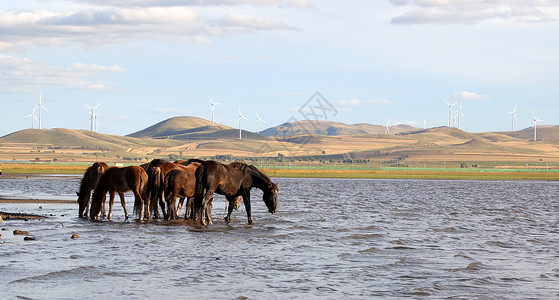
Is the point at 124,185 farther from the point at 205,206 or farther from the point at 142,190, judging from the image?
the point at 205,206

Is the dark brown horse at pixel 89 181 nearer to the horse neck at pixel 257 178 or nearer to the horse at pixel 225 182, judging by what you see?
the horse at pixel 225 182

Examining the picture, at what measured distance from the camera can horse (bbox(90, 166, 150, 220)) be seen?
22.5 m

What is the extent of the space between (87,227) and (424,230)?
11.4m

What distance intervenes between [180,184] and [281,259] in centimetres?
769

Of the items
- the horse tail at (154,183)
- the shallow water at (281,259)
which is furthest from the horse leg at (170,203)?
the shallow water at (281,259)

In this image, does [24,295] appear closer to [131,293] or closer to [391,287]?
[131,293]

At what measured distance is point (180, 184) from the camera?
71.9 feet

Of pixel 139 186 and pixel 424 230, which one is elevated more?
pixel 139 186

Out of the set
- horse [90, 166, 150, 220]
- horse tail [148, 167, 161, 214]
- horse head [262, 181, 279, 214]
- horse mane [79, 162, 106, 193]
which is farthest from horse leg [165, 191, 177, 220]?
horse head [262, 181, 279, 214]

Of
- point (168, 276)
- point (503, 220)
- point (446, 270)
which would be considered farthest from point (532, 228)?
point (168, 276)

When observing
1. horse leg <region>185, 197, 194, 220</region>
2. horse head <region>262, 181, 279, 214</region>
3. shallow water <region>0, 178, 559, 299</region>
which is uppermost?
horse head <region>262, 181, 279, 214</region>

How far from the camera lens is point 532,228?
2302cm

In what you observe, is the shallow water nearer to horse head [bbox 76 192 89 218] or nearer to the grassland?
horse head [bbox 76 192 89 218]

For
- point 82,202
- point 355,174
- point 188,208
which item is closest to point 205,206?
point 188,208
